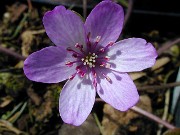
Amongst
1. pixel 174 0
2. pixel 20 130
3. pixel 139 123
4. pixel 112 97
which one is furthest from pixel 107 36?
pixel 174 0

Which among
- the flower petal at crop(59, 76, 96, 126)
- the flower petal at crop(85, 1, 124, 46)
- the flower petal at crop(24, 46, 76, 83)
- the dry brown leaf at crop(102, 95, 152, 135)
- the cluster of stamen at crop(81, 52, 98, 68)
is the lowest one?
the dry brown leaf at crop(102, 95, 152, 135)

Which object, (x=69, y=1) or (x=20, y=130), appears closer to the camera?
(x=20, y=130)

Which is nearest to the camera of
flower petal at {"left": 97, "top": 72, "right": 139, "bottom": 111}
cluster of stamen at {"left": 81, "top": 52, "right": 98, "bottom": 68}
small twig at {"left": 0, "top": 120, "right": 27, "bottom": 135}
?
flower petal at {"left": 97, "top": 72, "right": 139, "bottom": 111}

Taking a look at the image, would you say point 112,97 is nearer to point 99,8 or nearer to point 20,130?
point 99,8

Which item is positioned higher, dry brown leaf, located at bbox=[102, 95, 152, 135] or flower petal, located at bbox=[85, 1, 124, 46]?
flower petal, located at bbox=[85, 1, 124, 46]

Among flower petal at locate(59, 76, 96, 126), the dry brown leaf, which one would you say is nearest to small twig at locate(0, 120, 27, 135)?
the dry brown leaf

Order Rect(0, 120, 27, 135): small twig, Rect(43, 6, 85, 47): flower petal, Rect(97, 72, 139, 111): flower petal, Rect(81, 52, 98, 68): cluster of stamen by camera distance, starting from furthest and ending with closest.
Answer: Rect(0, 120, 27, 135): small twig, Rect(81, 52, 98, 68): cluster of stamen, Rect(97, 72, 139, 111): flower petal, Rect(43, 6, 85, 47): flower petal

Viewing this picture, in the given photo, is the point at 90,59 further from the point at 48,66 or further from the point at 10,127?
the point at 10,127

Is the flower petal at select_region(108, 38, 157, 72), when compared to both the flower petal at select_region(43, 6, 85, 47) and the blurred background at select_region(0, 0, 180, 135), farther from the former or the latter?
the blurred background at select_region(0, 0, 180, 135)
